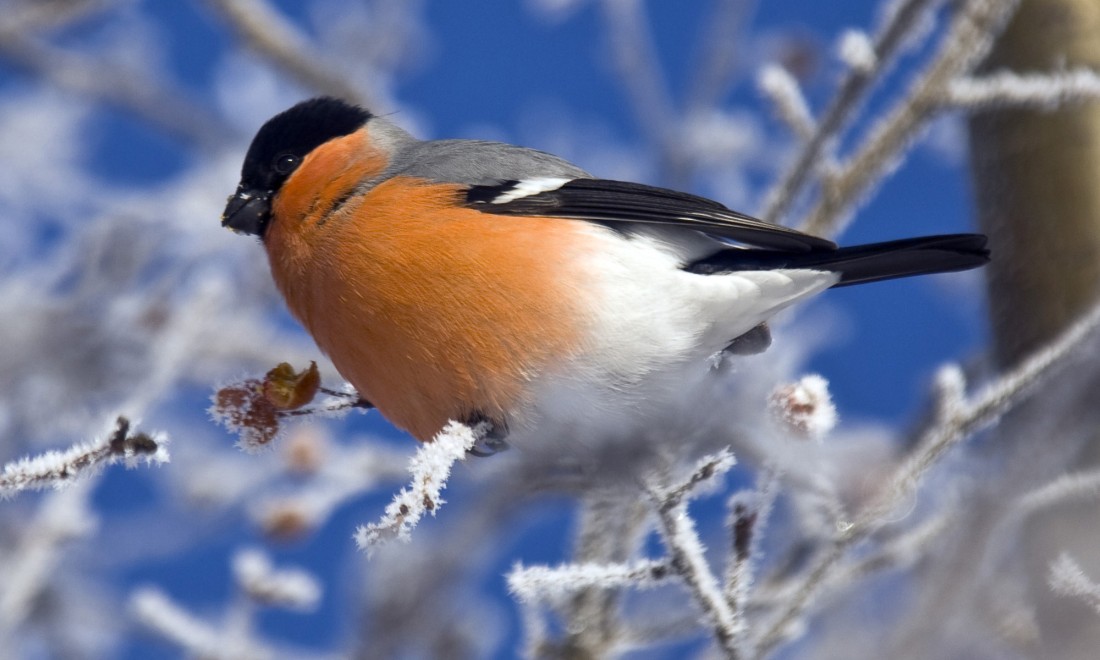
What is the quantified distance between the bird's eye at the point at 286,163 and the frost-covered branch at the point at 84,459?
121cm

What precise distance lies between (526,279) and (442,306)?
0.58 feet

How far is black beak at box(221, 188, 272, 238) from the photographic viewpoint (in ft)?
8.66

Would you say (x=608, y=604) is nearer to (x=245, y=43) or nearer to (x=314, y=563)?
(x=245, y=43)

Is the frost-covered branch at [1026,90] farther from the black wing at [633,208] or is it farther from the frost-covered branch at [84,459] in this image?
the frost-covered branch at [84,459]

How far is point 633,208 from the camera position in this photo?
243 cm

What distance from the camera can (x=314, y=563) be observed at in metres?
6.91

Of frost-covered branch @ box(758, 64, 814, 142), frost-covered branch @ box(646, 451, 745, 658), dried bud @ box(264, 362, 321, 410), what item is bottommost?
frost-covered branch @ box(646, 451, 745, 658)

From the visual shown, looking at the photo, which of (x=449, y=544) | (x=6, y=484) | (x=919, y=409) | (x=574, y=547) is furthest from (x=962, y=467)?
(x=919, y=409)

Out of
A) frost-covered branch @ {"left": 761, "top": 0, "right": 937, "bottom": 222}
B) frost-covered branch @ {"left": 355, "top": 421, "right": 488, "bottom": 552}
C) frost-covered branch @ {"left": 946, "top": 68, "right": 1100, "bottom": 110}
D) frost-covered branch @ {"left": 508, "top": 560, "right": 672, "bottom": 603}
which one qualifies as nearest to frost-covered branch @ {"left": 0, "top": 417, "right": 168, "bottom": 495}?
frost-covered branch @ {"left": 355, "top": 421, "right": 488, "bottom": 552}

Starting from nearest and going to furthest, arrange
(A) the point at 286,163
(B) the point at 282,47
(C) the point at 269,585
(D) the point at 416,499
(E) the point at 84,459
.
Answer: (E) the point at 84,459
(D) the point at 416,499
(C) the point at 269,585
(A) the point at 286,163
(B) the point at 282,47

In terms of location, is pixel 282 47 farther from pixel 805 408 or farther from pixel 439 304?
pixel 805 408

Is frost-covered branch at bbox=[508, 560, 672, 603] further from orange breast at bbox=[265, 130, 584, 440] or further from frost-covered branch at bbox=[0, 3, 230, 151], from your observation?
frost-covered branch at bbox=[0, 3, 230, 151]

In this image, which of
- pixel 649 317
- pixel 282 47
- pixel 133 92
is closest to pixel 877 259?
pixel 649 317

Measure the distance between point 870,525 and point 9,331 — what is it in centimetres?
236
